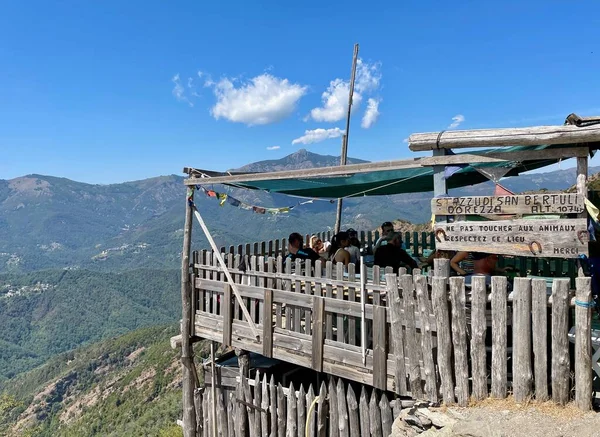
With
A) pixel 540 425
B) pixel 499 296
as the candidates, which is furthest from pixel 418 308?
pixel 540 425

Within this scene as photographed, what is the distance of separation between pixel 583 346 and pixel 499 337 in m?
0.60

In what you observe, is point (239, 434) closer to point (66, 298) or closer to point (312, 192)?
point (312, 192)

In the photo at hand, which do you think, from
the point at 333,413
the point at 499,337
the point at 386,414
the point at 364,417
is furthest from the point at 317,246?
the point at 499,337

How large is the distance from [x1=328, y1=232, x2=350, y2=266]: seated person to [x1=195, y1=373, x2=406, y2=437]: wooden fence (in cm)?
199

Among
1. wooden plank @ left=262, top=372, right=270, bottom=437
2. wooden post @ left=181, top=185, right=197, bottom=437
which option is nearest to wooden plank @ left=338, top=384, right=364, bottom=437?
wooden plank @ left=262, top=372, right=270, bottom=437

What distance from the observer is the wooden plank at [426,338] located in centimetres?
411

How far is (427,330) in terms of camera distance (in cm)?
412

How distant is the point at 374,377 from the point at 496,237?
2005 mm

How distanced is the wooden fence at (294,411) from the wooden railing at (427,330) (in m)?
0.33

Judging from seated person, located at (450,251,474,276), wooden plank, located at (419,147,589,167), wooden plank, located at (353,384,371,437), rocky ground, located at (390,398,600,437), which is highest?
wooden plank, located at (419,147,589,167)

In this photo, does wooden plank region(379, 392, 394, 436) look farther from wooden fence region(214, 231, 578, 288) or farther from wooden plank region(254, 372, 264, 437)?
wooden fence region(214, 231, 578, 288)

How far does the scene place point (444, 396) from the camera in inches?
158

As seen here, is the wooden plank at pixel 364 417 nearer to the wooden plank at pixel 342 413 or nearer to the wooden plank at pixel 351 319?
the wooden plank at pixel 342 413

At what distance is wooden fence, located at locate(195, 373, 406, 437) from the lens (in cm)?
505
